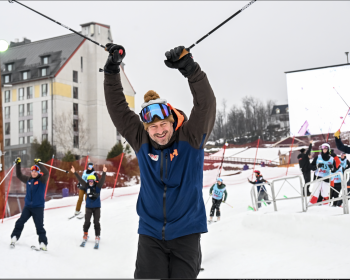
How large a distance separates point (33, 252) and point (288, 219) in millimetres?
5433

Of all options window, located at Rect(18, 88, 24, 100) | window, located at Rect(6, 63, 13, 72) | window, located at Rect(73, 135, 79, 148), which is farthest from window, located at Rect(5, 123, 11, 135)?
window, located at Rect(73, 135, 79, 148)

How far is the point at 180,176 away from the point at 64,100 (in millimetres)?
42398

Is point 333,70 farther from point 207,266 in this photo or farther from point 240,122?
point 240,122

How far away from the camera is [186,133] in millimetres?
3008

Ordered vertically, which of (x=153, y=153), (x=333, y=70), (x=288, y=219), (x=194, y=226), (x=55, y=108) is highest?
(x=55, y=108)

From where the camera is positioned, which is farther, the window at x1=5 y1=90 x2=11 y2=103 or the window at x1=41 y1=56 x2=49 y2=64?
the window at x1=5 y1=90 x2=11 y2=103

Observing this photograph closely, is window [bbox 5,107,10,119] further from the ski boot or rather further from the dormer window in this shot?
the ski boot

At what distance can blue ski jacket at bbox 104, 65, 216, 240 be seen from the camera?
9.55 ft

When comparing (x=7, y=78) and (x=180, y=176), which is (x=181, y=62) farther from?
(x=7, y=78)

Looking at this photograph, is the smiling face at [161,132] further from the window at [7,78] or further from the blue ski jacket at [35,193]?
the window at [7,78]

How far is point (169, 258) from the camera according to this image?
3.02 meters

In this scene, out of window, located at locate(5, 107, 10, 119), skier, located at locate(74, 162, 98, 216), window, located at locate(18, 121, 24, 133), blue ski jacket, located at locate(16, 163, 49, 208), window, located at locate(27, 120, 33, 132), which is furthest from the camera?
window, located at locate(5, 107, 10, 119)

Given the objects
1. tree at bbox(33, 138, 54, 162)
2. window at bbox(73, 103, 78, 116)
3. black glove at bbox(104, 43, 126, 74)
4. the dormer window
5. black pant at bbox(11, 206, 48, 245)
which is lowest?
black pant at bbox(11, 206, 48, 245)

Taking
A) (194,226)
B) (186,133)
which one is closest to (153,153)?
(186,133)
